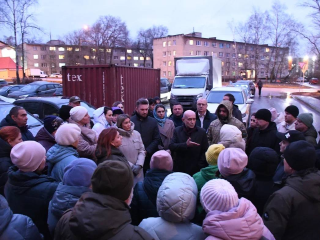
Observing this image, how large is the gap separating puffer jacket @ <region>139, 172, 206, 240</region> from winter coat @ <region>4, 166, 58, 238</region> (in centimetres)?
102

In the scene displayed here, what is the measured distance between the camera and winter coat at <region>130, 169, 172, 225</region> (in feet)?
8.20

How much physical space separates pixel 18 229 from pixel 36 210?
526 millimetres

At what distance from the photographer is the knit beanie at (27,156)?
8.08ft

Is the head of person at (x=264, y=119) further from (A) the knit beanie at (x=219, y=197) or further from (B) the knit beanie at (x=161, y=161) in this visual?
(A) the knit beanie at (x=219, y=197)

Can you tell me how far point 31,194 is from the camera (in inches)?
96.2

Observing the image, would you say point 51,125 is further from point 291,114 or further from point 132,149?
point 291,114

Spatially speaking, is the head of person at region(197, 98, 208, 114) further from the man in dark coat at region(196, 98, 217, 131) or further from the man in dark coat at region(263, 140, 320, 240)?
the man in dark coat at region(263, 140, 320, 240)

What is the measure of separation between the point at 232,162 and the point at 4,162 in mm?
2538

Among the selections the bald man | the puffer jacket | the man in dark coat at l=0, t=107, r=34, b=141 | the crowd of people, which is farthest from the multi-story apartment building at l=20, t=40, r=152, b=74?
the puffer jacket

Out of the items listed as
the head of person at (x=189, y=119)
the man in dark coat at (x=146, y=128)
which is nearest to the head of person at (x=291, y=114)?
the head of person at (x=189, y=119)

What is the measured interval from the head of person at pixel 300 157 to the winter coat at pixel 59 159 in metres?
2.23

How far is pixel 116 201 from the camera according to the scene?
162 centimetres

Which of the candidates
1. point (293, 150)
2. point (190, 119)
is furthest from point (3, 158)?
point (293, 150)

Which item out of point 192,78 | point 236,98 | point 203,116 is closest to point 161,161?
point 203,116
